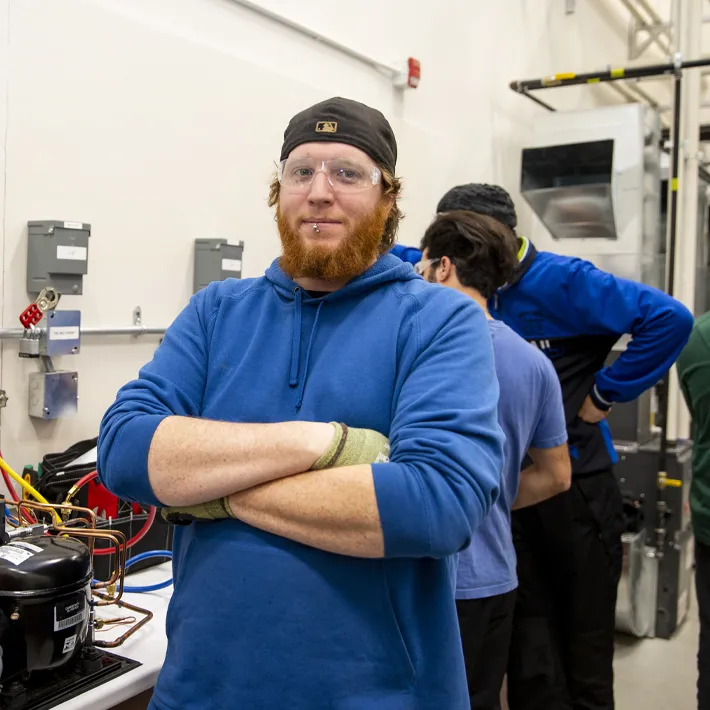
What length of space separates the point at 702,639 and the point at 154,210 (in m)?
1.98

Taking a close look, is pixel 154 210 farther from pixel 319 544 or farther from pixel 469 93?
pixel 469 93

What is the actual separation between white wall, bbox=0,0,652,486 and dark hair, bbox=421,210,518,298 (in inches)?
35.4

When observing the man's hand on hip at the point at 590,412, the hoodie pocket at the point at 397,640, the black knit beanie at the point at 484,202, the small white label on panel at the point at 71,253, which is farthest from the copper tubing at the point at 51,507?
the man's hand on hip at the point at 590,412

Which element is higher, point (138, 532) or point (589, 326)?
point (589, 326)

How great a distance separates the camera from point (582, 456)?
2.44 metres

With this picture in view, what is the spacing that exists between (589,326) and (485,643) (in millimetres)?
1102

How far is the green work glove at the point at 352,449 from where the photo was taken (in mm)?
992

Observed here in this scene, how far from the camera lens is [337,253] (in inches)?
44.9

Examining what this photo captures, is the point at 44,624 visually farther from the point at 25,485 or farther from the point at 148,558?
the point at 148,558

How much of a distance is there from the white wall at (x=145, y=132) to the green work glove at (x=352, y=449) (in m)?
1.22

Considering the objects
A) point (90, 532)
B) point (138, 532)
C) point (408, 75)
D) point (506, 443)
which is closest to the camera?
point (90, 532)

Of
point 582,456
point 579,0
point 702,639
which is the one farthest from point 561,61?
point 702,639

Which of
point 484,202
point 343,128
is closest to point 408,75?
point 484,202

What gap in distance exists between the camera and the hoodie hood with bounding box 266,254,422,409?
1.10m
